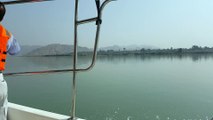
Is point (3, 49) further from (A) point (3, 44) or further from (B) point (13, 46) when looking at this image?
(B) point (13, 46)

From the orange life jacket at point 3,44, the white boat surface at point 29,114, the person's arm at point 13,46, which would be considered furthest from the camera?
the white boat surface at point 29,114

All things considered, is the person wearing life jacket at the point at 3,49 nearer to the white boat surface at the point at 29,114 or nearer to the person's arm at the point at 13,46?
the person's arm at the point at 13,46

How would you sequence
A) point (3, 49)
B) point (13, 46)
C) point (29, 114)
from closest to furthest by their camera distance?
point (3, 49) < point (13, 46) < point (29, 114)

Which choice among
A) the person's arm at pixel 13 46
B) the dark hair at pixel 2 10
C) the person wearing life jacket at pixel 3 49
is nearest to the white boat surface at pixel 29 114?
the person wearing life jacket at pixel 3 49

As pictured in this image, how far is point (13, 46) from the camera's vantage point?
1.45m

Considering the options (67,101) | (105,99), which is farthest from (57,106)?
(105,99)

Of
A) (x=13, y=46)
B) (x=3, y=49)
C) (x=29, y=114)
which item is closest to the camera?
(x=3, y=49)

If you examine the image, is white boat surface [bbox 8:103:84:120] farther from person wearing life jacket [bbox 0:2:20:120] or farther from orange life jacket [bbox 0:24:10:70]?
orange life jacket [bbox 0:24:10:70]

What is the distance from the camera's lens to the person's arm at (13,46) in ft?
4.59

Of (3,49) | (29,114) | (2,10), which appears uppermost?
(2,10)

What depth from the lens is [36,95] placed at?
10109 millimetres

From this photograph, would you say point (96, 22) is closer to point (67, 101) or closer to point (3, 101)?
point (3, 101)

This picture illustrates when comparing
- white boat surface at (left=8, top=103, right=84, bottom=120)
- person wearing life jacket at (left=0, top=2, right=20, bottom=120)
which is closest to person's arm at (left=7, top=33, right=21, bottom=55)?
person wearing life jacket at (left=0, top=2, right=20, bottom=120)

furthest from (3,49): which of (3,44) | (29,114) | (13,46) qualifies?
(29,114)
